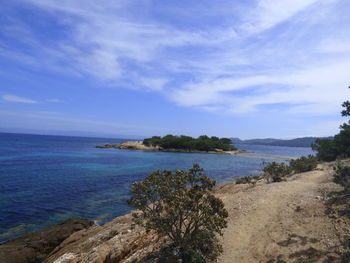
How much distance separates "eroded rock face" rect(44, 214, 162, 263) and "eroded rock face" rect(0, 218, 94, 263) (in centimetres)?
77

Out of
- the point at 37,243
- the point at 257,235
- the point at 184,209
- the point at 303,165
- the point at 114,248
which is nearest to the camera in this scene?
the point at 184,209

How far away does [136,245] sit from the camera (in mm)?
9820

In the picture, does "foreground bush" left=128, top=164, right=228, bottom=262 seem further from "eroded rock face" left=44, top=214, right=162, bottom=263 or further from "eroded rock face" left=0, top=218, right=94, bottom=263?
"eroded rock face" left=0, top=218, right=94, bottom=263

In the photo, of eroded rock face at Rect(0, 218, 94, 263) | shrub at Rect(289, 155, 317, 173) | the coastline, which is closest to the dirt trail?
the coastline

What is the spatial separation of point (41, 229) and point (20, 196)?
8831 mm

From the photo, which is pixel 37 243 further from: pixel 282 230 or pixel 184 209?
pixel 282 230

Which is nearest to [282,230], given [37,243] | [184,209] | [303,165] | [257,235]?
[257,235]

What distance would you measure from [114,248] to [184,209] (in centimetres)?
415

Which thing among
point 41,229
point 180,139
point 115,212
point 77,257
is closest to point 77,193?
point 115,212

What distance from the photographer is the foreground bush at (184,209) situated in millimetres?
7586

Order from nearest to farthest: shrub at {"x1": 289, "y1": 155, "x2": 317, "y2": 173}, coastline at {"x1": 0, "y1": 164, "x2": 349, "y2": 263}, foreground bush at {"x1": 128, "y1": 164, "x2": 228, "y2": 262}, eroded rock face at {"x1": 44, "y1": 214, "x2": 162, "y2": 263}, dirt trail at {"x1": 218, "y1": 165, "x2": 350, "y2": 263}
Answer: foreground bush at {"x1": 128, "y1": 164, "x2": 228, "y2": 262} < dirt trail at {"x1": 218, "y1": 165, "x2": 350, "y2": 263} < coastline at {"x1": 0, "y1": 164, "x2": 349, "y2": 263} < eroded rock face at {"x1": 44, "y1": 214, "x2": 162, "y2": 263} < shrub at {"x1": 289, "y1": 155, "x2": 317, "y2": 173}

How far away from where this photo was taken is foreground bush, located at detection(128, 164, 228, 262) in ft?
24.9

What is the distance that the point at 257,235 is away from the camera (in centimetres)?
935

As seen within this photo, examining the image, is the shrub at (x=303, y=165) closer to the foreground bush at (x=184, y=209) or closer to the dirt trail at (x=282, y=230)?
the dirt trail at (x=282, y=230)
